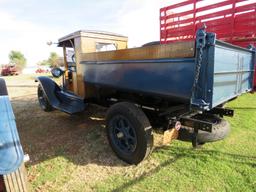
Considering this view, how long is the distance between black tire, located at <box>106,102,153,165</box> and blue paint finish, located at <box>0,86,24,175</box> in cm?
154

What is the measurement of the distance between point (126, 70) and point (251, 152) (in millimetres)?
2548

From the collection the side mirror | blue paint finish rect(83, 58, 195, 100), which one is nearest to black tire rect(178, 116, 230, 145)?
blue paint finish rect(83, 58, 195, 100)

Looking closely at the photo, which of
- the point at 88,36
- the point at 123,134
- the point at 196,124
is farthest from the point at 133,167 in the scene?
the point at 88,36

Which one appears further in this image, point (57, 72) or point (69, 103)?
point (57, 72)

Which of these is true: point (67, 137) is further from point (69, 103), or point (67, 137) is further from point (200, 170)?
point (200, 170)

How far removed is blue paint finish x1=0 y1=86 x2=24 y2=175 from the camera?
5.92 feet

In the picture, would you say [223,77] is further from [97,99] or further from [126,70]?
[97,99]

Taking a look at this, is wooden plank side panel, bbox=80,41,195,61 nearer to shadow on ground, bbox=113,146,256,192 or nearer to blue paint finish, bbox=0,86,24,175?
shadow on ground, bbox=113,146,256,192

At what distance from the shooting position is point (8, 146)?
6.25 feet

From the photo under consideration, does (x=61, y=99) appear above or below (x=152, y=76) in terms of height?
below

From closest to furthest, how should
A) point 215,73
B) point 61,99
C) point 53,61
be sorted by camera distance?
1. point 215,73
2. point 61,99
3. point 53,61

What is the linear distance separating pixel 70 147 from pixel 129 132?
4.34ft

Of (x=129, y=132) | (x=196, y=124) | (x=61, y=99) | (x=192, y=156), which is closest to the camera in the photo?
(x=196, y=124)

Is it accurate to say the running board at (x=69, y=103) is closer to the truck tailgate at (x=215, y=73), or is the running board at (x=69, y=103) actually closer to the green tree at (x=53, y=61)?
the truck tailgate at (x=215, y=73)
